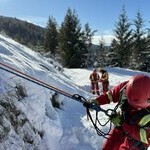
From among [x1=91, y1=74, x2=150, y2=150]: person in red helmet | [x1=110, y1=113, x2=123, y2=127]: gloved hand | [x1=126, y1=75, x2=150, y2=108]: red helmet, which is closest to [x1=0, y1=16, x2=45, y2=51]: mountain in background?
[x1=91, y1=74, x2=150, y2=150]: person in red helmet

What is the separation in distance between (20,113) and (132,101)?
3.18 metres

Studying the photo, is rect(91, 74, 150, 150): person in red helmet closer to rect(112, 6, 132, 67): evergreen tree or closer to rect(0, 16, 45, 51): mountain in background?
rect(112, 6, 132, 67): evergreen tree

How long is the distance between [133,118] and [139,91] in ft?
1.61

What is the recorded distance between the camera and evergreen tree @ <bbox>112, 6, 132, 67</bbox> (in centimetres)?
4431

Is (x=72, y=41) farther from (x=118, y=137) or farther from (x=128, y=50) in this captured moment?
(x=118, y=137)

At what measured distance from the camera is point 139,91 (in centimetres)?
546

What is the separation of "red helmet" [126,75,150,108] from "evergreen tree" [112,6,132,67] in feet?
127

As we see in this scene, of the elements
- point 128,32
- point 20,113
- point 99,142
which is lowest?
point 99,142

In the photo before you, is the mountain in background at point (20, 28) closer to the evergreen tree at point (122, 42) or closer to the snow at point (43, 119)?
the evergreen tree at point (122, 42)

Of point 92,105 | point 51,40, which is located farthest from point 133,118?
point 51,40

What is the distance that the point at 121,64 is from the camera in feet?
145

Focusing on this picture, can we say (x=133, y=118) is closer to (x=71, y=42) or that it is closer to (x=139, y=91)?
(x=139, y=91)

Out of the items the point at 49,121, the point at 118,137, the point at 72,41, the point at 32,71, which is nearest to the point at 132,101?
the point at 118,137

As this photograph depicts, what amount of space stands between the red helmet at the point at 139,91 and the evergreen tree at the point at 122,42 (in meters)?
38.6
